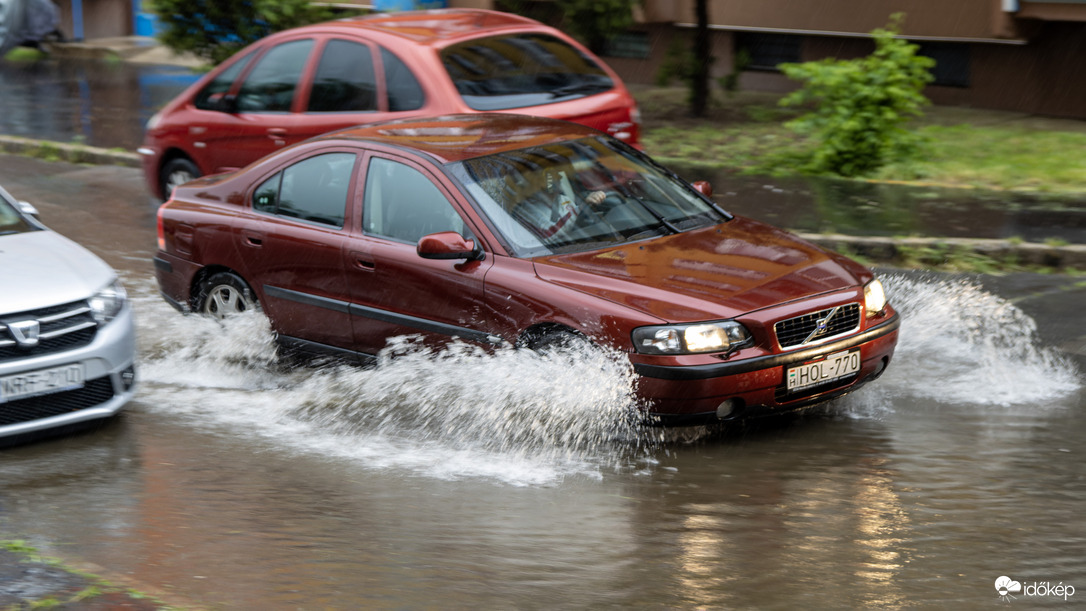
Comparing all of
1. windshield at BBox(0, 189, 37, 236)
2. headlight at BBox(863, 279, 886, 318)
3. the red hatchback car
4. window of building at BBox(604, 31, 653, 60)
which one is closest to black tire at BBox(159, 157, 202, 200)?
the red hatchback car

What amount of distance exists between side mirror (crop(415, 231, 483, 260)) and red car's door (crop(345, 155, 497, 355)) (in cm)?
11

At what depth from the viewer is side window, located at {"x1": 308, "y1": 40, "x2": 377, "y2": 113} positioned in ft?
30.7

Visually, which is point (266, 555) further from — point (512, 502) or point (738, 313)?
point (738, 313)

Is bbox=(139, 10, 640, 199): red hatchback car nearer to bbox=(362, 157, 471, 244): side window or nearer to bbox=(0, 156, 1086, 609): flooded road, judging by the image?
bbox=(362, 157, 471, 244): side window

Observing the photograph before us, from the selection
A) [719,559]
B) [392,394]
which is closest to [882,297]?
[719,559]

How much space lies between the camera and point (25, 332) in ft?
19.5

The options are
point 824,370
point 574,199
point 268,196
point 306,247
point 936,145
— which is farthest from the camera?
point 936,145

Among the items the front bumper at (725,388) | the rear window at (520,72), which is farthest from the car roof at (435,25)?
the front bumper at (725,388)

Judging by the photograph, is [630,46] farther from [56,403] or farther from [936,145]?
[56,403]

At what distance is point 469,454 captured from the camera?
5.92 metres

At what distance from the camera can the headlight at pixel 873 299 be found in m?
6.04

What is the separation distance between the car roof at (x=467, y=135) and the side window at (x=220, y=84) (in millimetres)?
3347

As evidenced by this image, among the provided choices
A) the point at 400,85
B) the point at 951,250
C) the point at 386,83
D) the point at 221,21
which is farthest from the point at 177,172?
the point at 951,250

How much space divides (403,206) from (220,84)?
178 inches
